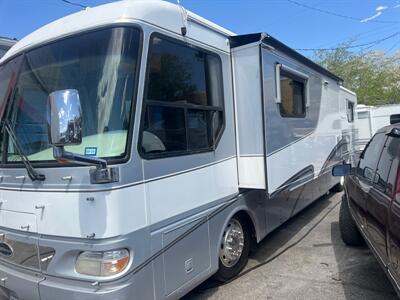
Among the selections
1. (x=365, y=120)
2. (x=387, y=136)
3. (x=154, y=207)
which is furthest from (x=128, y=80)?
(x=365, y=120)

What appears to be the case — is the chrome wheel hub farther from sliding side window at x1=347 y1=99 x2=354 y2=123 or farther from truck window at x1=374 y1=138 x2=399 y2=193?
sliding side window at x1=347 y1=99 x2=354 y2=123

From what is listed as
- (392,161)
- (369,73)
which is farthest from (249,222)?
(369,73)

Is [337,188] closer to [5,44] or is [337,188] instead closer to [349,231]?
[349,231]

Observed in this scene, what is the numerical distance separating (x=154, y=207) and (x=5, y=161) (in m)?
1.51

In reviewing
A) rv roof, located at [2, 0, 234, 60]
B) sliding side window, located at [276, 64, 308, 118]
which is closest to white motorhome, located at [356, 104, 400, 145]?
sliding side window, located at [276, 64, 308, 118]

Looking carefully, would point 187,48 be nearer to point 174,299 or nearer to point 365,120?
point 174,299

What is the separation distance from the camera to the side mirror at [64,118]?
8.68ft

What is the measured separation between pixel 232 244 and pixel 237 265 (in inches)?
12.7

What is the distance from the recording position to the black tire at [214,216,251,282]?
4438 mm

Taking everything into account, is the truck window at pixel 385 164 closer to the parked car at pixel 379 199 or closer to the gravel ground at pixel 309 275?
the parked car at pixel 379 199

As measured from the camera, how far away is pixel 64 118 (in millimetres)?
2648

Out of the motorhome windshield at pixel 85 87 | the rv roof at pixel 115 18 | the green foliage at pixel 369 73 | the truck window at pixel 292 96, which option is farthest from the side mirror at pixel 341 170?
the green foliage at pixel 369 73

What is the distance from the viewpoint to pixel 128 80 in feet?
10.5

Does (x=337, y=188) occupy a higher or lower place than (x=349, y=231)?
lower
